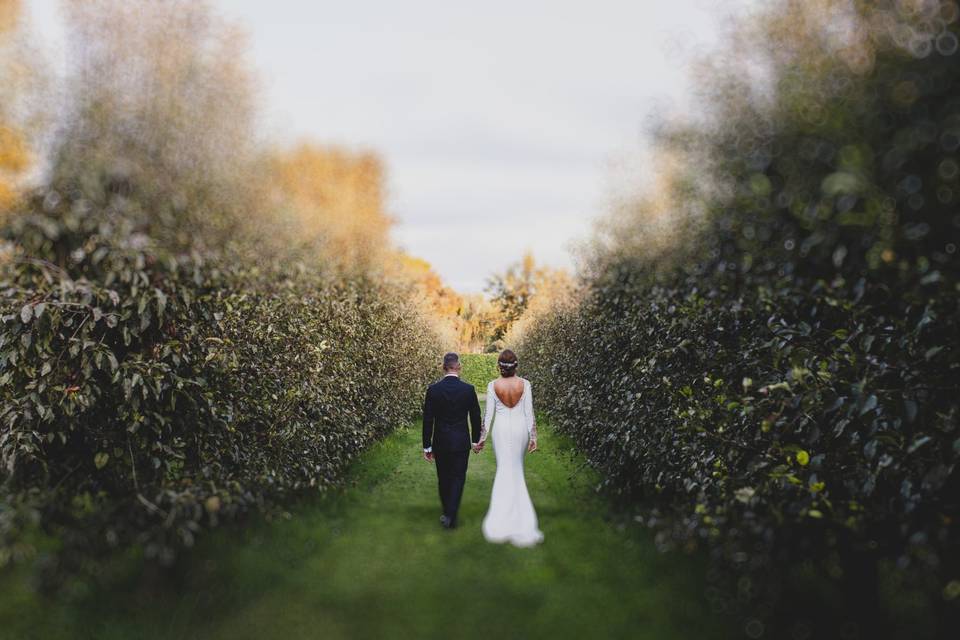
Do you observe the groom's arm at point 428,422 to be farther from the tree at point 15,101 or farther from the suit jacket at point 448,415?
the tree at point 15,101

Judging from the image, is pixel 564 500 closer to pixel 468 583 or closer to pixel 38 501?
pixel 468 583

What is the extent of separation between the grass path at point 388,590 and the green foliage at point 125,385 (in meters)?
0.40

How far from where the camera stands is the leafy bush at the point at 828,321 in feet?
7.77

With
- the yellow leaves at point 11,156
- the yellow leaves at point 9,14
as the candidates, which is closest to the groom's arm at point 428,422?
the yellow leaves at point 11,156

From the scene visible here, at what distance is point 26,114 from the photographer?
13.1ft

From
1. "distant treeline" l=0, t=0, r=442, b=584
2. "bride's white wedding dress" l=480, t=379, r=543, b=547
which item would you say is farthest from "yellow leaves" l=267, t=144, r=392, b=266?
"bride's white wedding dress" l=480, t=379, r=543, b=547

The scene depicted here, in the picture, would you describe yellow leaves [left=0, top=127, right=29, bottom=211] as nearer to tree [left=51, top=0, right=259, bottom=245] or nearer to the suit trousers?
tree [left=51, top=0, right=259, bottom=245]

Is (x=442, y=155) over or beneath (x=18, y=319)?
over

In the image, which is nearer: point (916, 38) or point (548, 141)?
point (916, 38)

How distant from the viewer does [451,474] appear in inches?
263

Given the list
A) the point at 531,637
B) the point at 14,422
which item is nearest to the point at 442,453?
the point at 531,637

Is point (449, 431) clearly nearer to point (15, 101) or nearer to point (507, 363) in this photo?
point (507, 363)

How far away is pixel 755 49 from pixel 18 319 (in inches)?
185

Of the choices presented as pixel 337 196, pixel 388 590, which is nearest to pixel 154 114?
pixel 337 196
